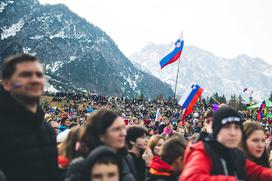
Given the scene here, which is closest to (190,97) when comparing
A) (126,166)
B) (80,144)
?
(126,166)

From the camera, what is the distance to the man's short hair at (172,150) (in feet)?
14.0

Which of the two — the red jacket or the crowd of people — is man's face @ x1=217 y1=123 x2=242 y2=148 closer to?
the crowd of people

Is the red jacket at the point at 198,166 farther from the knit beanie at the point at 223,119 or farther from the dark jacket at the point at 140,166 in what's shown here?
the dark jacket at the point at 140,166

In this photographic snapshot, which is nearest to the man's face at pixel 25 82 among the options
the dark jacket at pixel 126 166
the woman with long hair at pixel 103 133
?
the woman with long hair at pixel 103 133

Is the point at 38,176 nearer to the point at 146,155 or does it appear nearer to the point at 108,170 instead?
the point at 108,170

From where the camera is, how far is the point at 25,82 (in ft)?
10.4

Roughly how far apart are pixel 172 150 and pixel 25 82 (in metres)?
2.00

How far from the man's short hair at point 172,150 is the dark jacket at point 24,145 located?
145 centimetres

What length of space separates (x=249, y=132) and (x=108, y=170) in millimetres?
1975

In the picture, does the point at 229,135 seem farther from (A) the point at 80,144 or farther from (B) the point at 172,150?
(A) the point at 80,144

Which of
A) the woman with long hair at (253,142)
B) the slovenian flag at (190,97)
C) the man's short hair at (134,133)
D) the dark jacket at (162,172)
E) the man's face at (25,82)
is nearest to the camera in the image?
the man's face at (25,82)

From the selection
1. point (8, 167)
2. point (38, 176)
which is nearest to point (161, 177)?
point (38, 176)

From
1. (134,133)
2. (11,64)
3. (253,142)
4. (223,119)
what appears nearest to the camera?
(11,64)

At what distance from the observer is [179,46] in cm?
1875
